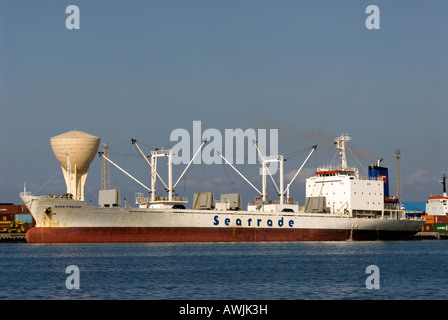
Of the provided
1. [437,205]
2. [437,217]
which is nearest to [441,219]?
[437,217]

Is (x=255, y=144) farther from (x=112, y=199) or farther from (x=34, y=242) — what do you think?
(x=34, y=242)

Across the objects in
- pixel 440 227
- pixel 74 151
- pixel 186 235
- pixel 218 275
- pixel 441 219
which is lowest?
pixel 440 227

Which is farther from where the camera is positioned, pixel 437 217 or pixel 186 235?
pixel 437 217

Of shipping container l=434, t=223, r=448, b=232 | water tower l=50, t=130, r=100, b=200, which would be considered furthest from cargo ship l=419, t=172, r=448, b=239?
water tower l=50, t=130, r=100, b=200

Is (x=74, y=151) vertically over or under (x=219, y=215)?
over

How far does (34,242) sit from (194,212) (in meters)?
17.7

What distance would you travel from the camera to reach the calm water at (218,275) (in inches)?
1259

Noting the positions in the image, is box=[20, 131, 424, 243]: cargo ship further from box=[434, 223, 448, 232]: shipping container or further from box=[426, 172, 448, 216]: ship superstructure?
box=[426, 172, 448, 216]: ship superstructure

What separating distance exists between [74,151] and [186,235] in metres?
29.8
